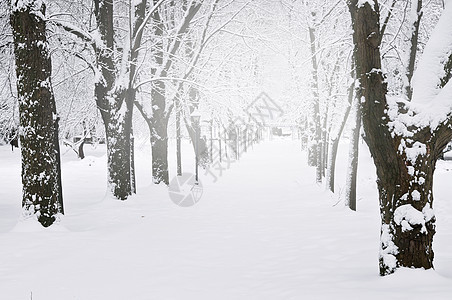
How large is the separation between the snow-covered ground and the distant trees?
0.35 meters

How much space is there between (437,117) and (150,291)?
3.85 m

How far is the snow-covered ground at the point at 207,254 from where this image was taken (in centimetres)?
463

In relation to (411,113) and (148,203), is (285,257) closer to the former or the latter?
(411,113)

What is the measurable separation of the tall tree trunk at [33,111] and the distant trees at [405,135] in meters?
5.83

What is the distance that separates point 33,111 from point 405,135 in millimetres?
6434

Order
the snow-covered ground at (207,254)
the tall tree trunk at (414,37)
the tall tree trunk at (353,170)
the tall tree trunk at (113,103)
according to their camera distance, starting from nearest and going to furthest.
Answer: the snow-covered ground at (207,254), the tall tree trunk at (414,37), the tall tree trunk at (113,103), the tall tree trunk at (353,170)

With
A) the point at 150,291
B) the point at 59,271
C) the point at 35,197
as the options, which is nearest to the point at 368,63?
the point at 150,291

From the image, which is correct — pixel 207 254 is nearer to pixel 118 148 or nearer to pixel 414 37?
pixel 118 148

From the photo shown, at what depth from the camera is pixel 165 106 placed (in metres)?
15.1

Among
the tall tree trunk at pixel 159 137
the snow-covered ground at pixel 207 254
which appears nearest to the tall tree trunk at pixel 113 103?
the snow-covered ground at pixel 207 254

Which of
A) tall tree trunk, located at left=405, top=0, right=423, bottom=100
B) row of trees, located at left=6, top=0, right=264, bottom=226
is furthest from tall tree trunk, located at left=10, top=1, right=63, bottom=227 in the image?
tall tree trunk, located at left=405, top=0, right=423, bottom=100

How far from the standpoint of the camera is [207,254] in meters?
6.62

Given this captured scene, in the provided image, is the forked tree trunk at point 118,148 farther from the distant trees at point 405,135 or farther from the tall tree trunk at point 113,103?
the distant trees at point 405,135

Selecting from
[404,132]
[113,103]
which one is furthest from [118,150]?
[404,132]
